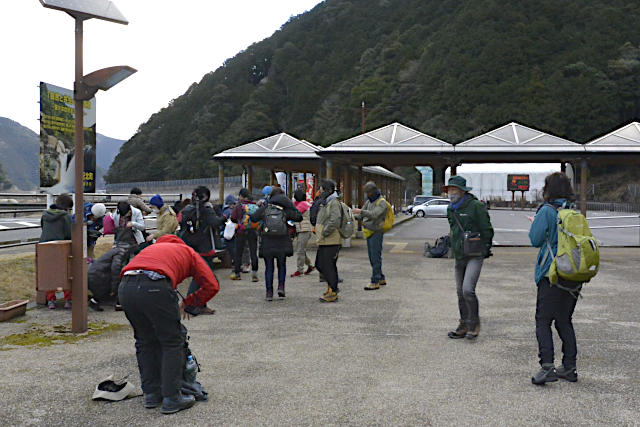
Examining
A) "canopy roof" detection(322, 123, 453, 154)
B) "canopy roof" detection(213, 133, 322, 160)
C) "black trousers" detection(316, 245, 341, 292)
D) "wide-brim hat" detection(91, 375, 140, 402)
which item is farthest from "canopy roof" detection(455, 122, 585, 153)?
"wide-brim hat" detection(91, 375, 140, 402)

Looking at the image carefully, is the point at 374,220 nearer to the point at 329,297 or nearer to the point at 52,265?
the point at 329,297

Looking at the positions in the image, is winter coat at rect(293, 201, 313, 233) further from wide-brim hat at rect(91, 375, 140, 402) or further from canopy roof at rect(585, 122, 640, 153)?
canopy roof at rect(585, 122, 640, 153)

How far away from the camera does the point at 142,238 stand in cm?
804

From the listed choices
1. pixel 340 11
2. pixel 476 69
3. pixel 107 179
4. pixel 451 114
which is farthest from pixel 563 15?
pixel 107 179

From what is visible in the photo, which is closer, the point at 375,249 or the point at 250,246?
the point at 375,249

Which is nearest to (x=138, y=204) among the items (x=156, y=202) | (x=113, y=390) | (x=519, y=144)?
(x=156, y=202)

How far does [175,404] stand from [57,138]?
18.7ft

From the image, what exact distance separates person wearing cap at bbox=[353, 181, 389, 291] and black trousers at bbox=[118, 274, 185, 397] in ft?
16.8

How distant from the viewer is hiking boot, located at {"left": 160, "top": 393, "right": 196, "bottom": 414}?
397 centimetres

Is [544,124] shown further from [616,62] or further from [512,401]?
[512,401]

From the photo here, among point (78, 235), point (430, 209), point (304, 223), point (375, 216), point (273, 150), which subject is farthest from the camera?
point (430, 209)

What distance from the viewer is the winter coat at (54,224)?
775 centimetres

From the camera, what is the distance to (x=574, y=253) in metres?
4.36

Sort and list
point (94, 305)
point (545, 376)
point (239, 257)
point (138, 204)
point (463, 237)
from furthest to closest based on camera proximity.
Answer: point (239, 257)
point (138, 204)
point (94, 305)
point (463, 237)
point (545, 376)
